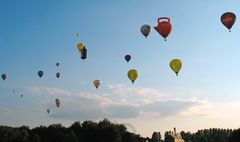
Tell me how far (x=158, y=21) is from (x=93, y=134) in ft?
271

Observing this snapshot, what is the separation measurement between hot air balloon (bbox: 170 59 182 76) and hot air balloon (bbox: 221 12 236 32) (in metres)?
8.90

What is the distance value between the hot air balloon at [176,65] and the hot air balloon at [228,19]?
29.2 feet

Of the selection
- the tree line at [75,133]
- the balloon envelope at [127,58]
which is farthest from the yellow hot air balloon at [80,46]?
the tree line at [75,133]

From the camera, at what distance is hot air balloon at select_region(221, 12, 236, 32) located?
174 feet

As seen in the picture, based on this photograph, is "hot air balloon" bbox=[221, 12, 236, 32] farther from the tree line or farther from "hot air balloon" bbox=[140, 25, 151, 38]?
the tree line

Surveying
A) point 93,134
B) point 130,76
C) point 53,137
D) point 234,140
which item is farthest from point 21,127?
point 130,76

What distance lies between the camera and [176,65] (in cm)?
5997

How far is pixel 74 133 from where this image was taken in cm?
13912

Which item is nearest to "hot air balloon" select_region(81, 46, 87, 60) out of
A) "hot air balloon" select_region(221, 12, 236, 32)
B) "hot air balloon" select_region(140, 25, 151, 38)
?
"hot air balloon" select_region(140, 25, 151, 38)

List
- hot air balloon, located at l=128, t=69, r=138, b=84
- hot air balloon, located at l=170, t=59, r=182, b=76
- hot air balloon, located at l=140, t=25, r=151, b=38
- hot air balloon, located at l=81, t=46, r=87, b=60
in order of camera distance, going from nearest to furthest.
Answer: hot air balloon, located at l=170, t=59, r=182, b=76 < hot air balloon, located at l=140, t=25, r=151, b=38 < hot air balloon, located at l=81, t=46, r=87, b=60 < hot air balloon, located at l=128, t=69, r=138, b=84

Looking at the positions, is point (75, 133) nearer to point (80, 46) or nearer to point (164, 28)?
point (80, 46)

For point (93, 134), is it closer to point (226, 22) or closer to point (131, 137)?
point (131, 137)

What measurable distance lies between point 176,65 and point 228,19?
9.59 m

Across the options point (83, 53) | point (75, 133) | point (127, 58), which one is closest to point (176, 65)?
point (127, 58)
